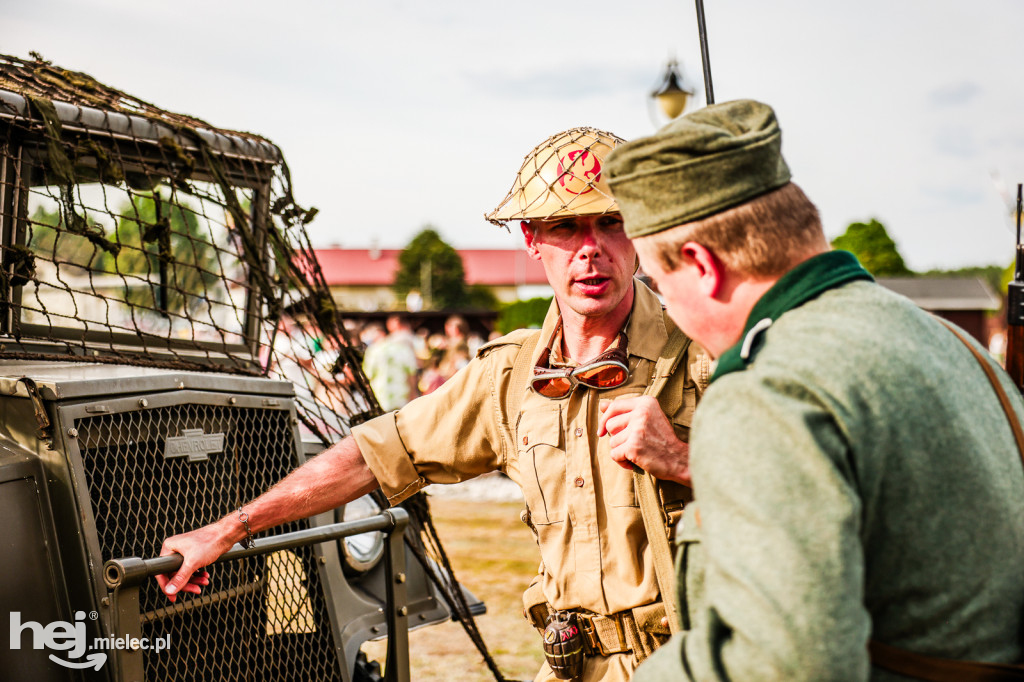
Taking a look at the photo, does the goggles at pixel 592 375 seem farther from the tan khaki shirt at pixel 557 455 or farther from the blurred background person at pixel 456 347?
the blurred background person at pixel 456 347

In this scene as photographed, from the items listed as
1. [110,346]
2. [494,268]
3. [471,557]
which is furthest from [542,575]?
[494,268]

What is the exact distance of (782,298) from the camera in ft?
4.40

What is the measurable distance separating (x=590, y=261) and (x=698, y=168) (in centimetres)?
100

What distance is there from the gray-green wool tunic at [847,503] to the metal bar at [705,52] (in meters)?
1.13

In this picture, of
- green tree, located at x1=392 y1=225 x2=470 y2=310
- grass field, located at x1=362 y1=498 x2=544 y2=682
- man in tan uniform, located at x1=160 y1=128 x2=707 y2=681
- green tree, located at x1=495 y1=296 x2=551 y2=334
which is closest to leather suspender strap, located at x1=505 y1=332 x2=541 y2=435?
man in tan uniform, located at x1=160 y1=128 x2=707 y2=681

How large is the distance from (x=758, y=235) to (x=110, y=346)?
99.6 inches

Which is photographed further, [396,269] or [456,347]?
[396,269]

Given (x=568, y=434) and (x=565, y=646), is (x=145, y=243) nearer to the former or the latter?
(x=568, y=434)

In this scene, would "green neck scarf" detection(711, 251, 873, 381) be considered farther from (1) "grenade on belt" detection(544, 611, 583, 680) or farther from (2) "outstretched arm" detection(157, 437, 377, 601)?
(2) "outstretched arm" detection(157, 437, 377, 601)

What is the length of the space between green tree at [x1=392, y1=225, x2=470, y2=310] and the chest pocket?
59398 mm

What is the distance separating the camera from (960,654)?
1.26 metres

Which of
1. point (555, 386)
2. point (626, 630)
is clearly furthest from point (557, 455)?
point (626, 630)

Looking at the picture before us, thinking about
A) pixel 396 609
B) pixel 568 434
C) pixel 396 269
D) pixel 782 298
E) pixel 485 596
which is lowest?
pixel 485 596

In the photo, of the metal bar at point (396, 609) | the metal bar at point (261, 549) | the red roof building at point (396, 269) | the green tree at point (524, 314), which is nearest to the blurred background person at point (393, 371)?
the metal bar at point (396, 609)
